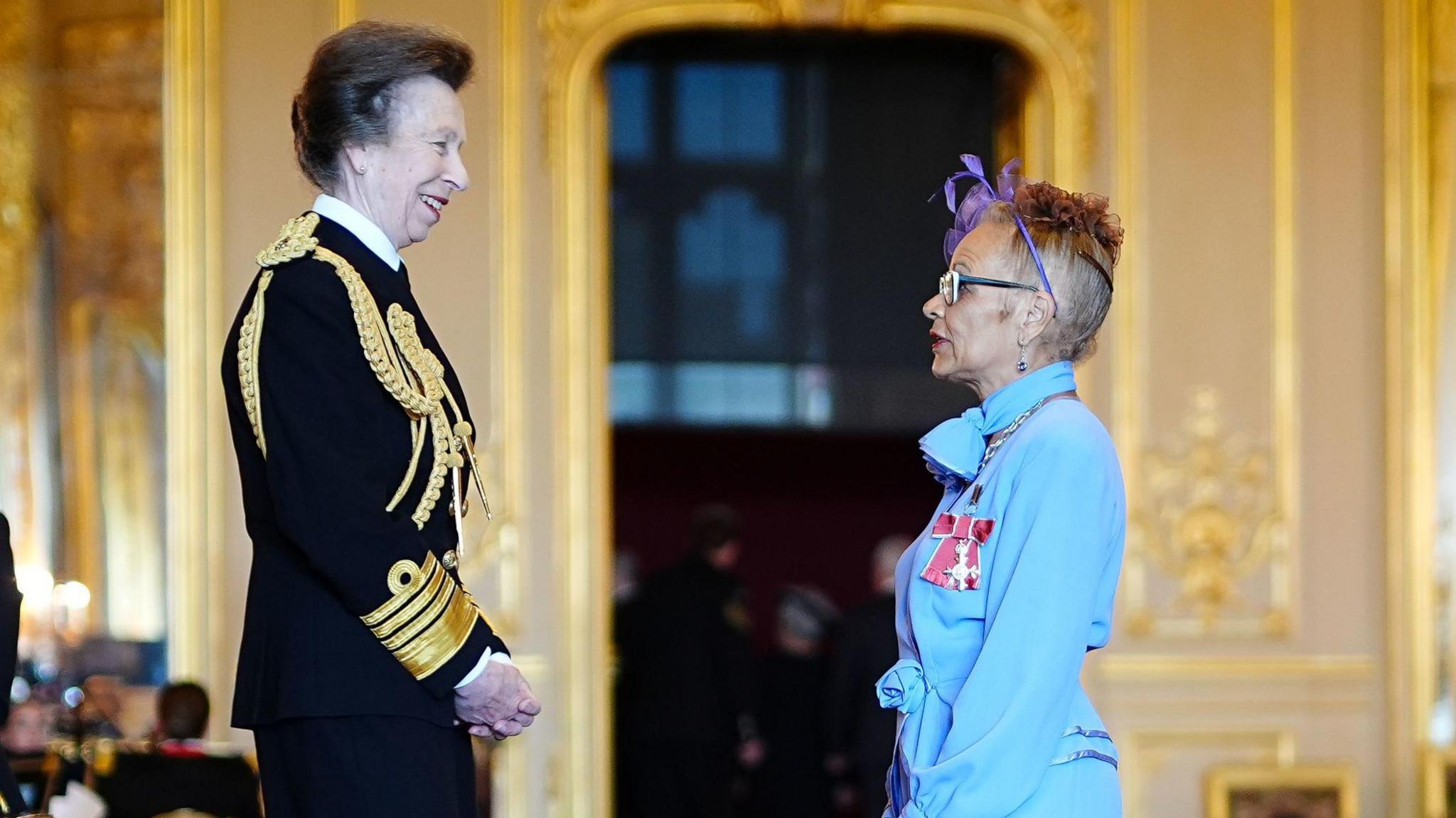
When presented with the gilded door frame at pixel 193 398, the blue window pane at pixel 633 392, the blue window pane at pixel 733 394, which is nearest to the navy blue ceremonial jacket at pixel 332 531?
the gilded door frame at pixel 193 398

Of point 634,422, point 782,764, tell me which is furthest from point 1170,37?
point 782,764

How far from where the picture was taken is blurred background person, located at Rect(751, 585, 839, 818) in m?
8.30

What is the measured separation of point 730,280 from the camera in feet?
25.8

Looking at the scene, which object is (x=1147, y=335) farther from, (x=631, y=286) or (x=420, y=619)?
(x=420, y=619)

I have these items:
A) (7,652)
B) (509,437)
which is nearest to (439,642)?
(7,652)

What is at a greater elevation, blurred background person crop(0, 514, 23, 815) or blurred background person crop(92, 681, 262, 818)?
blurred background person crop(0, 514, 23, 815)

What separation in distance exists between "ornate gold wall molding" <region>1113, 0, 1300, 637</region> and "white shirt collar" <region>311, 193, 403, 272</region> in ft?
14.8

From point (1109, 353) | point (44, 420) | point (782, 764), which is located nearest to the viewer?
point (44, 420)

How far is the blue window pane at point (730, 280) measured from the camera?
7750mm

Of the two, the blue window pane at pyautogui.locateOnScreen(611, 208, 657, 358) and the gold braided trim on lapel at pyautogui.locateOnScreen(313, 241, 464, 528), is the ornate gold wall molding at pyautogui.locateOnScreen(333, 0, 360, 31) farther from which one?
the gold braided trim on lapel at pyautogui.locateOnScreen(313, 241, 464, 528)

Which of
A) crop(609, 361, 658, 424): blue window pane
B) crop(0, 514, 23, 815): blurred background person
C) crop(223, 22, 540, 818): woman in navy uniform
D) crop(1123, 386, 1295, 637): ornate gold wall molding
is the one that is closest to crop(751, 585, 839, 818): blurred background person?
crop(609, 361, 658, 424): blue window pane

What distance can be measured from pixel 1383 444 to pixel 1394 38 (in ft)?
4.86

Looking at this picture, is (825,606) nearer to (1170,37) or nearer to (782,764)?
(782,764)

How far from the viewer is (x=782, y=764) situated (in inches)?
328
